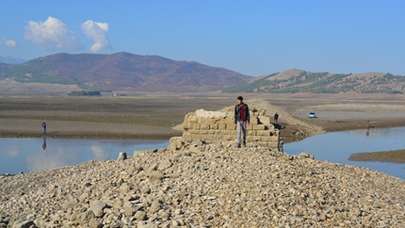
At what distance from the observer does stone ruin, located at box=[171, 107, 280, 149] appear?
2169 cm

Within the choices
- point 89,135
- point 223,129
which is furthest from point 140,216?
point 89,135

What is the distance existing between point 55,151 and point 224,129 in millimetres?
17737

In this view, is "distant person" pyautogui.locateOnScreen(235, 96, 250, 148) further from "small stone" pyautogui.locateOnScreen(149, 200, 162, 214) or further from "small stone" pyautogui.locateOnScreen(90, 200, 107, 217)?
"small stone" pyautogui.locateOnScreen(90, 200, 107, 217)

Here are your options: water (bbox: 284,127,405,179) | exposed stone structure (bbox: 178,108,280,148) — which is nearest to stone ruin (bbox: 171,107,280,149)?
exposed stone structure (bbox: 178,108,280,148)

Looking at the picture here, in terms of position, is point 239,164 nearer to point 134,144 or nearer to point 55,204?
point 55,204

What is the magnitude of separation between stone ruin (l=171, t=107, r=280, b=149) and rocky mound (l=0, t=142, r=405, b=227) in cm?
373

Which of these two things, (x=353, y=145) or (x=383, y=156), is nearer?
(x=383, y=156)

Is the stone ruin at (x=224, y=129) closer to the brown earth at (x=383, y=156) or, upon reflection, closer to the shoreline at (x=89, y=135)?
the brown earth at (x=383, y=156)

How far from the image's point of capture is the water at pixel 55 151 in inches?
1248

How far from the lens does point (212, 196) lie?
13.2 metres

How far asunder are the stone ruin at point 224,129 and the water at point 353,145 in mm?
10091

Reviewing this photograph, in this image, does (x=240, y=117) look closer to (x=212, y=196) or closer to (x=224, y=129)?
(x=224, y=129)

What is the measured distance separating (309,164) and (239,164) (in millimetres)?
2774

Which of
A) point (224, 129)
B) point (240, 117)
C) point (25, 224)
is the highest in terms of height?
point (240, 117)
